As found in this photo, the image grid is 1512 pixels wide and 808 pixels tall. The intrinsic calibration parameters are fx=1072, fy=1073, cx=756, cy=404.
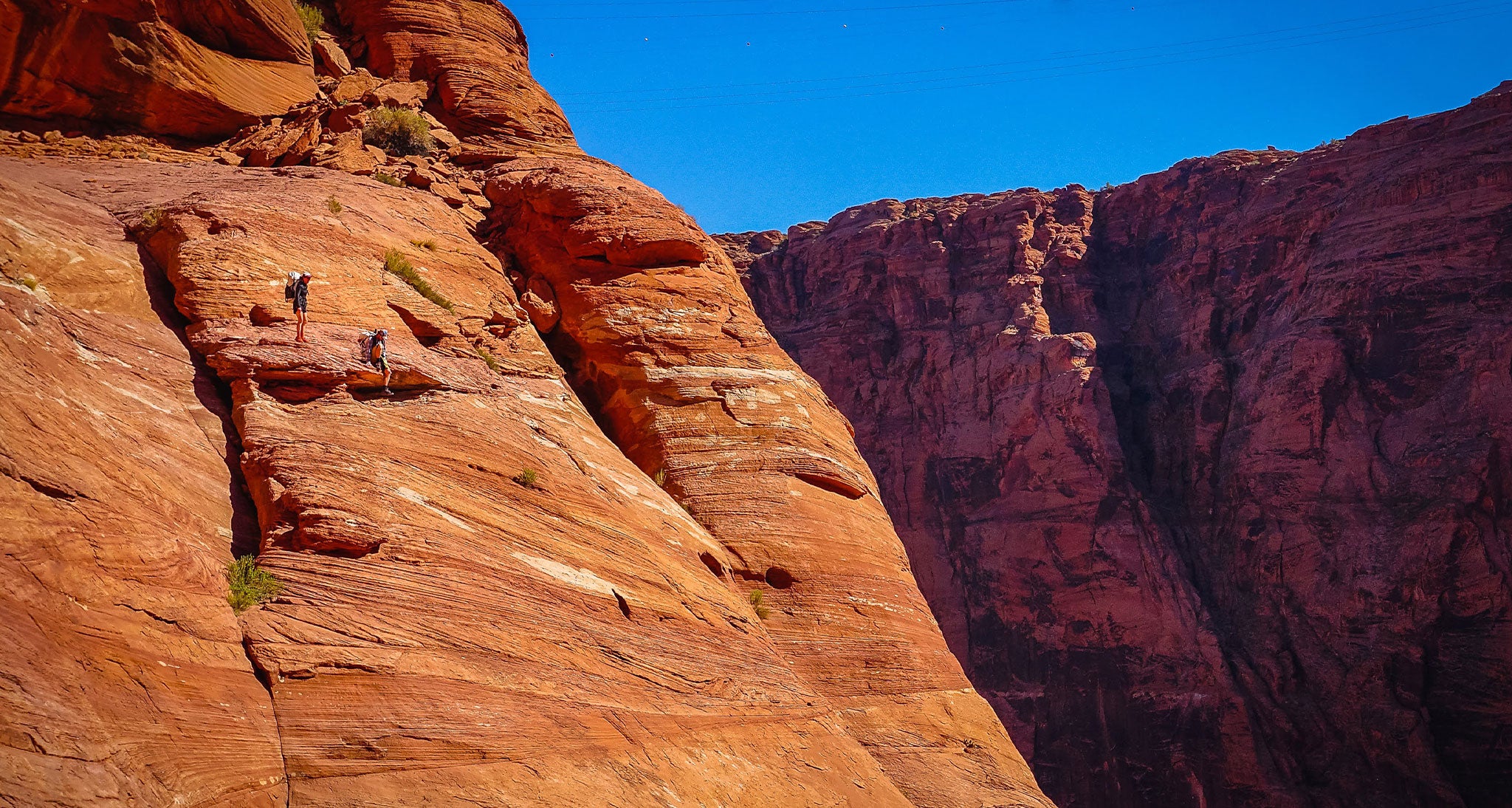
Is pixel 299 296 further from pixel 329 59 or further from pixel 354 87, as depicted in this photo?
pixel 329 59

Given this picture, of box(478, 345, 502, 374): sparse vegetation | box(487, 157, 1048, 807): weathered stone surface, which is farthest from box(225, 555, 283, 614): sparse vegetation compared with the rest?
box(487, 157, 1048, 807): weathered stone surface

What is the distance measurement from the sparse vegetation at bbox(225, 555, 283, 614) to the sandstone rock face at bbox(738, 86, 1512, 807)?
43756 mm

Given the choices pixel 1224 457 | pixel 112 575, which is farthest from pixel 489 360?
pixel 1224 457

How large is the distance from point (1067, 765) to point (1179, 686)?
598 cm

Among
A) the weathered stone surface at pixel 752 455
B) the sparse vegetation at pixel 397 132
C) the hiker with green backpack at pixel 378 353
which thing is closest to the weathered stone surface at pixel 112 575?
the hiker with green backpack at pixel 378 353

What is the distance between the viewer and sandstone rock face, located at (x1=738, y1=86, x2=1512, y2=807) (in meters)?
43.5

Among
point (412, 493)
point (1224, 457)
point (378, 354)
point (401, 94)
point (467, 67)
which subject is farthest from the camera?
point (1224, 457)

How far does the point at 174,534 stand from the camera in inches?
367

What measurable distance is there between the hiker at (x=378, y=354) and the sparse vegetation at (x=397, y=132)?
30.2ft

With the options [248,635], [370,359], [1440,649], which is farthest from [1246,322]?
[248,635]

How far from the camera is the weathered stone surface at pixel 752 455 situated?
16828 mm

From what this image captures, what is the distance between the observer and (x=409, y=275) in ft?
52.8

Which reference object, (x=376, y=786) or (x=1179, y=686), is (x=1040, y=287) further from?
(x=376, y=786)

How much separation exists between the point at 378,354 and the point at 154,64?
10.7 meters
